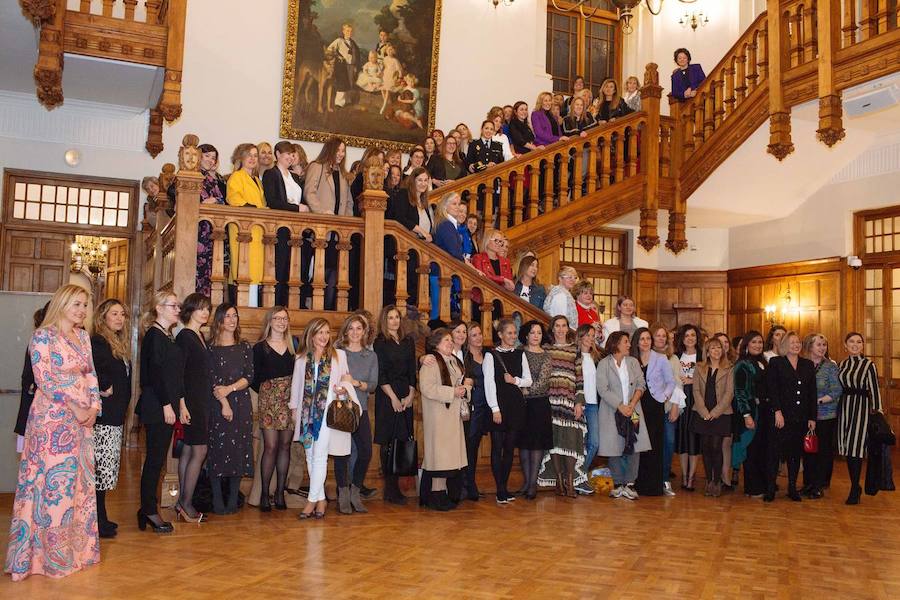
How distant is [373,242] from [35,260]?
5341 millimetres

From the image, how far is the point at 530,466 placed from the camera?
23.1ft

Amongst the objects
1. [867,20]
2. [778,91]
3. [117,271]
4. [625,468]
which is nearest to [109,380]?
[625,468]

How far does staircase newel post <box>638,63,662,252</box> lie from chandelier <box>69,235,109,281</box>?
7.07m

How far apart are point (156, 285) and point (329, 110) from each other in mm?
4731

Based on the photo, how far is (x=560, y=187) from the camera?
10.0 metres

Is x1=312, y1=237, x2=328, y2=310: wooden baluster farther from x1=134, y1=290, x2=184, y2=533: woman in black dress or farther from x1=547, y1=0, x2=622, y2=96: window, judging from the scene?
x1=547, y1=0, x2=622, y2=96: window

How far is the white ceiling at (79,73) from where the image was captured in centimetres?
812

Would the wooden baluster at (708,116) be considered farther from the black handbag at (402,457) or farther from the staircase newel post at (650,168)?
the black handbag at (402,457)

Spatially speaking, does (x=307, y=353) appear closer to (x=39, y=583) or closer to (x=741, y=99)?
(x=39, y=583)

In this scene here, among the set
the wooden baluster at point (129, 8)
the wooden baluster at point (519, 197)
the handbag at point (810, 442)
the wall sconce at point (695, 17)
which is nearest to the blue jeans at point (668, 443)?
the handbag at point (810, 442)

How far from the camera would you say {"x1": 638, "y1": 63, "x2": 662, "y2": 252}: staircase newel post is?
1072 cm

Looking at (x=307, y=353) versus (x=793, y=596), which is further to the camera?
(x=307, y=353)

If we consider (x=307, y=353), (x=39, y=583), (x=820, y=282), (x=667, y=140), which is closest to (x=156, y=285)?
(x=307, y=353)

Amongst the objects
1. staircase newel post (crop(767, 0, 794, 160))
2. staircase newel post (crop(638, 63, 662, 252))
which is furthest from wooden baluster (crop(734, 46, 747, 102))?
staircase newel post (crop(638, 63, 662, 252))
